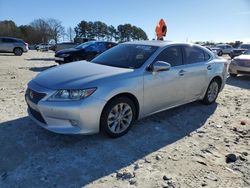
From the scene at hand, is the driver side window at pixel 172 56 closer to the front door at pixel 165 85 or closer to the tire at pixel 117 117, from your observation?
the front door at pixel 165 85

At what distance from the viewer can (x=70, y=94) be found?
12.8ft

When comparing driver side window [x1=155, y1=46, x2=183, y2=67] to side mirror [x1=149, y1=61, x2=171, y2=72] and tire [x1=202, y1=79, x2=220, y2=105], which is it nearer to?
side mirror [x1=149, y1=61, x2=171, y2=72]

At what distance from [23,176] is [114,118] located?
158 cm

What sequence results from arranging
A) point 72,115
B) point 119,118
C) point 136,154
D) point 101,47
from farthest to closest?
point 101,47
point 119,118
point 136,154
point 72,115

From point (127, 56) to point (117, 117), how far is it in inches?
53.8

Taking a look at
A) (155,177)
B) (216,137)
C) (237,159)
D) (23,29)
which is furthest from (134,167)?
(23,29)

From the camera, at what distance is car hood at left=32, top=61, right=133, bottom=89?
4008 millimetres

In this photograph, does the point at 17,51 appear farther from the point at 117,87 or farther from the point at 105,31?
the point at 105,31

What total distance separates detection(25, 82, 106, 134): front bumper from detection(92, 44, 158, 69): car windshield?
1143 millimetres

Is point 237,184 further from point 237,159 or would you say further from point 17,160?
point 17,160

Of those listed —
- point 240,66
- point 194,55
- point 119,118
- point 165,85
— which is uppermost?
point 194,55

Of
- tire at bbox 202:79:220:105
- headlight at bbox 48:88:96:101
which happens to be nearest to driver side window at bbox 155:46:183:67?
tire at bbox 202:79:220:105

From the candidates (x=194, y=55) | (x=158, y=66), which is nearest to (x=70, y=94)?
(x=158, y=66)

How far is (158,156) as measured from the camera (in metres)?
3.90
